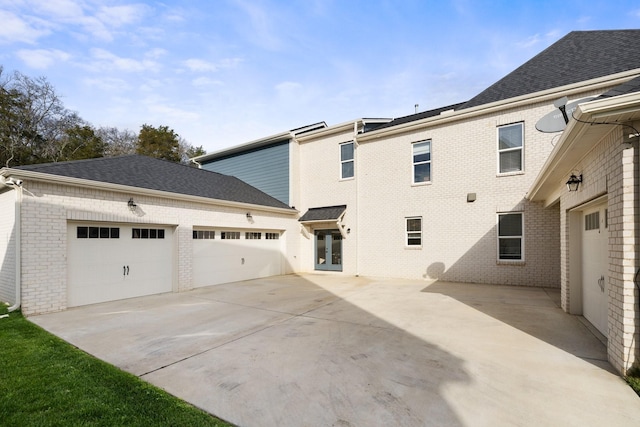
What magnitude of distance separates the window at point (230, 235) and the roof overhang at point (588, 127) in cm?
1038

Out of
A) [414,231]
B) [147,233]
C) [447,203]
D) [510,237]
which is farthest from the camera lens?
[414,231]

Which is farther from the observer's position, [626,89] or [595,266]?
[595,266]

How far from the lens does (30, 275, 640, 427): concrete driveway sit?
2.91m

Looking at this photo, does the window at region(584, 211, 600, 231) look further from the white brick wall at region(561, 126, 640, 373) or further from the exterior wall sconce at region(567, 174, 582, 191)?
the white brick wall at region(561, 126, 640, 373)

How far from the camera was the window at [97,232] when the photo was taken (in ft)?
25.6

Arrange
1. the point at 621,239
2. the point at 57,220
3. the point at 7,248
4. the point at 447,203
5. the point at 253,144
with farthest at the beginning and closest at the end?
the point at 253,144 → the point at 447,203 → the point at 7,248 → the point at 57,220 → the point at 621,239

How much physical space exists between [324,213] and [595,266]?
1013 cm

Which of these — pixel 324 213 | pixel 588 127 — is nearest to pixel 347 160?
pixel 324 213

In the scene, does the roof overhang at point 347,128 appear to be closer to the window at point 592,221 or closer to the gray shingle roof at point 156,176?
the gray shingle roof at point 156,176

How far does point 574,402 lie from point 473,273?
8440 millimetres

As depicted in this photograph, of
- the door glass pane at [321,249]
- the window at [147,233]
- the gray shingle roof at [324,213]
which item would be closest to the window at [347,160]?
the gray shingle roof at [324,213]

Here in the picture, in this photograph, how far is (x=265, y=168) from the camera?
16344mm

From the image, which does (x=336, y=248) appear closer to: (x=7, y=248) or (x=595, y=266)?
(x=595, y=266)

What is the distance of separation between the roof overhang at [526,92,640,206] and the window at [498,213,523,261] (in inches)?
171
